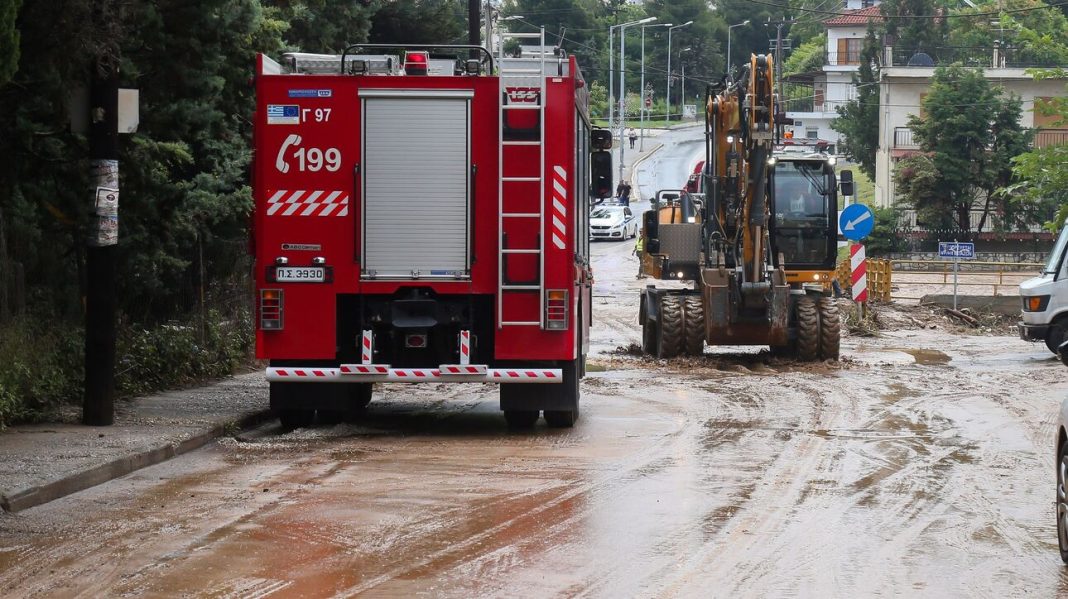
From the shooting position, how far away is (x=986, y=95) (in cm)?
5956

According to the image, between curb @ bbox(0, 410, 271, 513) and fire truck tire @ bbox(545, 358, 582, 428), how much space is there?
9.77 ft

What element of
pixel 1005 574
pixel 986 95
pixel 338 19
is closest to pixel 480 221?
pixel 1005 574

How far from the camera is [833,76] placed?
108062mm

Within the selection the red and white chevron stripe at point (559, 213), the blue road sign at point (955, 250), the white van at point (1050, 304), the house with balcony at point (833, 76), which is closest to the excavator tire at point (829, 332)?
the white van at point (1050, 304)

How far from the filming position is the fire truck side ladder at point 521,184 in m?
13.4

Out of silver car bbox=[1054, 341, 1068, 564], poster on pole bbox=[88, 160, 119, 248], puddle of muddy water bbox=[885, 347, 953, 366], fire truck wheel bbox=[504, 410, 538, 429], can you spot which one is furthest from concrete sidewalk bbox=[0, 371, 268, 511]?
puddle of muddy water bbox=[885, 347, 953, 366]

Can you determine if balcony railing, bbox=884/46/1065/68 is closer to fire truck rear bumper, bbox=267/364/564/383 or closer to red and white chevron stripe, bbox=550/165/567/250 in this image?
red and white chevron stripe, bbox=550/165/567/250

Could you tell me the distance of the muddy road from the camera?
775 centimetres

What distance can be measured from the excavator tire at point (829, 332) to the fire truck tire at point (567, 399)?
27.5 ft

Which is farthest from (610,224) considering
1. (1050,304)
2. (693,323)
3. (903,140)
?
(693,323)

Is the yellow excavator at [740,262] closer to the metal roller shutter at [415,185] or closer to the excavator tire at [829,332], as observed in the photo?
the excavator tire at [829,332]

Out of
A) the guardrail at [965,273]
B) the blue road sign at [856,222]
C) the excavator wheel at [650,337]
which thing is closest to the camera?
the excavator wheel at [650,337]

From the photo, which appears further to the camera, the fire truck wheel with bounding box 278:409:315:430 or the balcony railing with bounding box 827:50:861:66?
the balcony railing with bounding box 827:50:861:66

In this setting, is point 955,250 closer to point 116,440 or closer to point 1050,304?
point 1050,304
